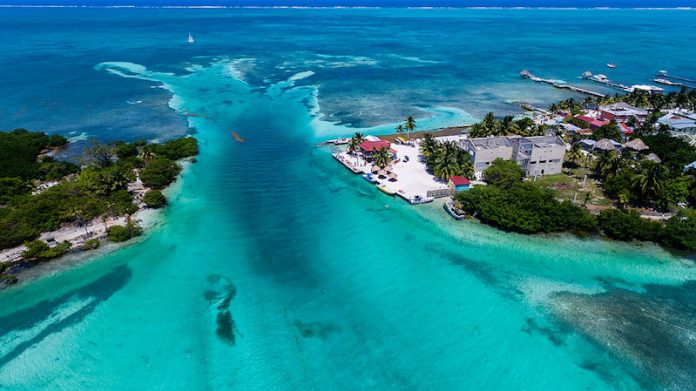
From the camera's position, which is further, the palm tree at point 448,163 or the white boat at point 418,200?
the palm tree at point 448,163

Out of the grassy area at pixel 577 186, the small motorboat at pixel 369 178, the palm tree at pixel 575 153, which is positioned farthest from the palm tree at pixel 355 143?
the palm tree at pixel 575 153

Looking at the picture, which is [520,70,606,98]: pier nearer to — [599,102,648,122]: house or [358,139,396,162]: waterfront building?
[599,102,648,122]: house

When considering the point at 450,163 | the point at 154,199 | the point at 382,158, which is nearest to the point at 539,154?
the point at 450,163

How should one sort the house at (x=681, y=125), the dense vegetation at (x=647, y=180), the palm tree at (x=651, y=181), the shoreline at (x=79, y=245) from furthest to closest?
the house at (x=681, y=125) → the dense vegetation at (x=647, y=180) → the palm tree at (x=651, y=181) → the shoreline at (x=79, y=245)

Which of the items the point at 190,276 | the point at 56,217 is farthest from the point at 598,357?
the point at 56,217

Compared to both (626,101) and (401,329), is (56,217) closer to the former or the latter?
(401,329)

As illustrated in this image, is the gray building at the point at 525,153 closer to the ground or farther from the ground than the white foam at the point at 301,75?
closer to the ground

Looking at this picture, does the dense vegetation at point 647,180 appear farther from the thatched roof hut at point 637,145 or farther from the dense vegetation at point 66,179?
the dense vegetation at point 66,179
